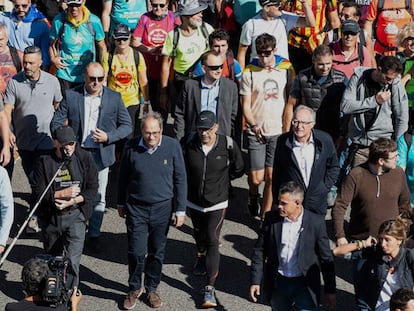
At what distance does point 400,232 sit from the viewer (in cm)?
730

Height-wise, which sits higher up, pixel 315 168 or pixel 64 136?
pixel 64 136

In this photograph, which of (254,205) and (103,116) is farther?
(254,205)

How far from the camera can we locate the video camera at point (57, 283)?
269 inches

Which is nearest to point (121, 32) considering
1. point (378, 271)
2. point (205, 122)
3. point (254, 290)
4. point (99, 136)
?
point (99, 136)

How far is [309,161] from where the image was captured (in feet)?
28.4

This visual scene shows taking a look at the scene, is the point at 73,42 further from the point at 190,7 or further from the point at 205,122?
the point at 205,122

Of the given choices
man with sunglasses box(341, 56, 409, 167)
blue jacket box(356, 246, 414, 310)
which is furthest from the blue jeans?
man with sunglasses box(341, 56, 409, 167)

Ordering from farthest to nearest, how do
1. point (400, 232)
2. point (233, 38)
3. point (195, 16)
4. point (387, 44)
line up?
point (233, 38)
point (387, 44)
point (195, 16)
point (400, 232)

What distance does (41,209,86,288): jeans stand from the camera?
8672mm

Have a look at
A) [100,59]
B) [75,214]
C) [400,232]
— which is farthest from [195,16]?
[400,232]

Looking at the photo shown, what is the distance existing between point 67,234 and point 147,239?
75 cm

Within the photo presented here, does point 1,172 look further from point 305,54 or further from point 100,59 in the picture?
point 305,54

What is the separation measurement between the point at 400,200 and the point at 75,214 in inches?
118

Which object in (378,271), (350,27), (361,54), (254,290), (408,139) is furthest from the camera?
(361,54)
